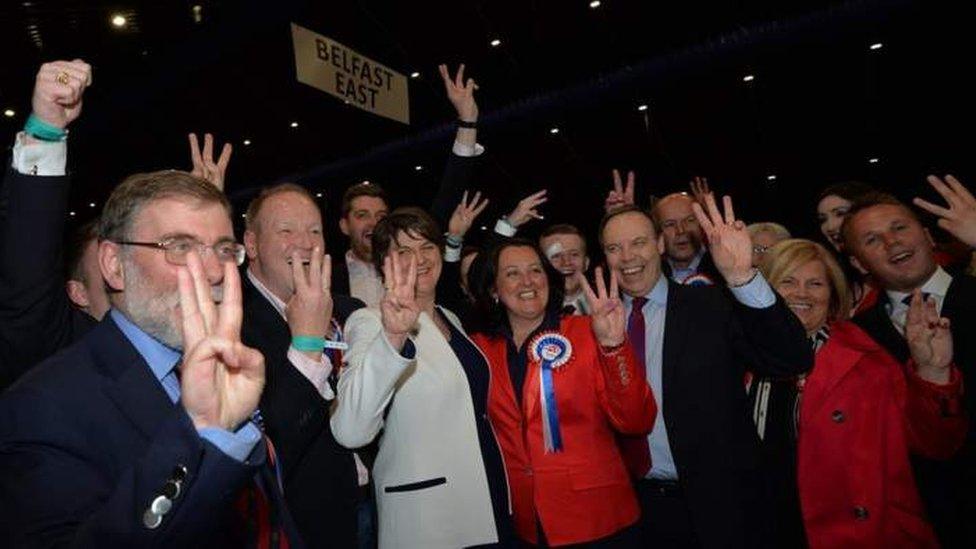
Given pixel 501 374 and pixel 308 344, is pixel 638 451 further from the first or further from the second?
pixel 308 344

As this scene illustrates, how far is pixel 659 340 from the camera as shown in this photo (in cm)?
252

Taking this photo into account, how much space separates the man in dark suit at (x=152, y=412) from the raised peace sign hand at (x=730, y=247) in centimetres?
161

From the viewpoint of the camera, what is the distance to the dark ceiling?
460 cm

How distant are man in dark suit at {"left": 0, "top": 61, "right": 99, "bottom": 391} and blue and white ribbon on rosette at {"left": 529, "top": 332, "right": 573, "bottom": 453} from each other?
149 centimetres

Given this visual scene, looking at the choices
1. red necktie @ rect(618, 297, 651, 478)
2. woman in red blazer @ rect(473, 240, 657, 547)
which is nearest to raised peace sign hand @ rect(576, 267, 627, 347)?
woman in red blazer @ rect(473, 240, 657, 547)

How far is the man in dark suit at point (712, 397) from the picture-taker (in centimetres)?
217

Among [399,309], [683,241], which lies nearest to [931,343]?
[683,241]

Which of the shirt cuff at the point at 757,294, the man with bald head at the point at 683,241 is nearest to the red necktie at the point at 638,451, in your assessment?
the shirt cuff at the point at 757,294

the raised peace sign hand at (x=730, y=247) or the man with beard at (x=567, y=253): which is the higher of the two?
the man with beard at (x=567, y=253)

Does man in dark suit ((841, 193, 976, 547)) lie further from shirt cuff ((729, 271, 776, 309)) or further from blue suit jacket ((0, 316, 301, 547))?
blue suit jacket ((0, 316, 301, 547))

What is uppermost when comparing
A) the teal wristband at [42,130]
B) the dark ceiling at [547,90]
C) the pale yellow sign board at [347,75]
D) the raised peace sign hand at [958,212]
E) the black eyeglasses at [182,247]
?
the dark ceiling at [547,90]

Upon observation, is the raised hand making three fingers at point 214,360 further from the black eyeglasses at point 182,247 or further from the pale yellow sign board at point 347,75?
the pale yellow sign board at point 347,75

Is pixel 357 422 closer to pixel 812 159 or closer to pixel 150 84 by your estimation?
pixel 150 84

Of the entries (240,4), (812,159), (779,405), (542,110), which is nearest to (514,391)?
(779,405)
